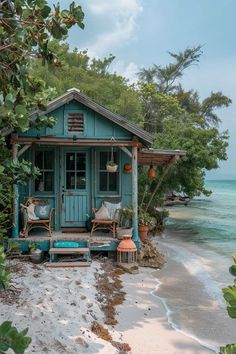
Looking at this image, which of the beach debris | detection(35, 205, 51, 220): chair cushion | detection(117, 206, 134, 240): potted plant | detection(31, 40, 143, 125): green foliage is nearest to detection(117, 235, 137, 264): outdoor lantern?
detection(117, 206, 134, 240): potted plant

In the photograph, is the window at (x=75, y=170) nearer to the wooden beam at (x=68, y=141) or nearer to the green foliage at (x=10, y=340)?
→ the wooden beam at (x=68, y=141)

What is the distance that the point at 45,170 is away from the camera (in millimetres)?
10398

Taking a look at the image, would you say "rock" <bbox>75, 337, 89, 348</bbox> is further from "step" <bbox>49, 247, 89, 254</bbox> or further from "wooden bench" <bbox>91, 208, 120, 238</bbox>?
"wooden bench" <bbox>91, 208, 120, 238</bbox>

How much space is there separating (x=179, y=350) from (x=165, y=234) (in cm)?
1164

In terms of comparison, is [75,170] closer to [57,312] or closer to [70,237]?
[70,237]

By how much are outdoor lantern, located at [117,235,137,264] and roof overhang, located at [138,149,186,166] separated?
2.69 metres

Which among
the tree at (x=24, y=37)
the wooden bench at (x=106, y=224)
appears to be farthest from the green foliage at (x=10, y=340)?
the wooden bench at (x=106, y=224)

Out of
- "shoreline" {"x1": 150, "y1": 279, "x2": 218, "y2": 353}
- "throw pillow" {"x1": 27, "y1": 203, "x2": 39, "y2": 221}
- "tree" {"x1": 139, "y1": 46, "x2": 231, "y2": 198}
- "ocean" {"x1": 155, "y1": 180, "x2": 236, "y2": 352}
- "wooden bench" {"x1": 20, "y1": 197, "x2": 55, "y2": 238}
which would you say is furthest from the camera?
"tree" {"x1": 139, "y1": 46, "x2": 231, "y2": 198}

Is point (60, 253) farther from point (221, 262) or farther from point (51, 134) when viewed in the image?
point (221, 262)

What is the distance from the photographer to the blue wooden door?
10.4 meters

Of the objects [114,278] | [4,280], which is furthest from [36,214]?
[4,280]

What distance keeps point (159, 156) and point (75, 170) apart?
8.40ft

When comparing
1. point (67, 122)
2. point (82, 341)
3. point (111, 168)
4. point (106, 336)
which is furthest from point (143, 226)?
point (82, 341)

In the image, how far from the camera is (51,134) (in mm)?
9516
